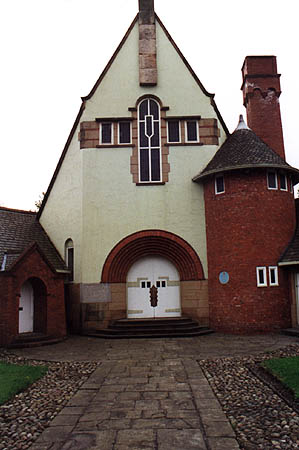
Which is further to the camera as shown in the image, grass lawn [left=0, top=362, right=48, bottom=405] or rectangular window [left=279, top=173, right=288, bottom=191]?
rectangular window [left=279, top=173, right=288, bottom=191]

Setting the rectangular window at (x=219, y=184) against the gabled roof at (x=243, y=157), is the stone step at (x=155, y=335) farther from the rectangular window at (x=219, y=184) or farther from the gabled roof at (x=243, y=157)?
the gabled roof at (x=243, y=157)

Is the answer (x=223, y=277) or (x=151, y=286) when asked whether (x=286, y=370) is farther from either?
(x=151, y=286)

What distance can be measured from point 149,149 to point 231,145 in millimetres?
3527

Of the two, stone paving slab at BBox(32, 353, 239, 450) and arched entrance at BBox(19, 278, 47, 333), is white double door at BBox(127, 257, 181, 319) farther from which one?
stone paving slab at BBox(32, 353, 239, 450)

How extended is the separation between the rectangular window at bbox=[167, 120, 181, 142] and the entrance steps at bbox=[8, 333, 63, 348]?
375 inches

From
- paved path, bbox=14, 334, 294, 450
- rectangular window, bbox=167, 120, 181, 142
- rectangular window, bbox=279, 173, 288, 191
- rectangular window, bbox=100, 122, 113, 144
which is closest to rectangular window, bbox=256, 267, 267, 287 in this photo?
paved path, bbox=14, 334, 294, 450

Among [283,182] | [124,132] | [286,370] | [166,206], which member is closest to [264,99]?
[283,182]

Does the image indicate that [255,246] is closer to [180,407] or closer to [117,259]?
[117,259]

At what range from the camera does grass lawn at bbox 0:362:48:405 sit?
704 cm

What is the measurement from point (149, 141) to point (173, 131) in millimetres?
1174

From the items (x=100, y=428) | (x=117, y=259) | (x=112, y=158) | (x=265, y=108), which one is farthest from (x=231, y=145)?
(x=100, y=428)

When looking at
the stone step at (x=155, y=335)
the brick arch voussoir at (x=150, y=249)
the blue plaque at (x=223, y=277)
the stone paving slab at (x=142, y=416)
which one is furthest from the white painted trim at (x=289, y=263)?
the stone paving slab at (x=142, y=416)

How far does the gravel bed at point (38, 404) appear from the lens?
16.8 ft

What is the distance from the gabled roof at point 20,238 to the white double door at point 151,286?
304 cm
